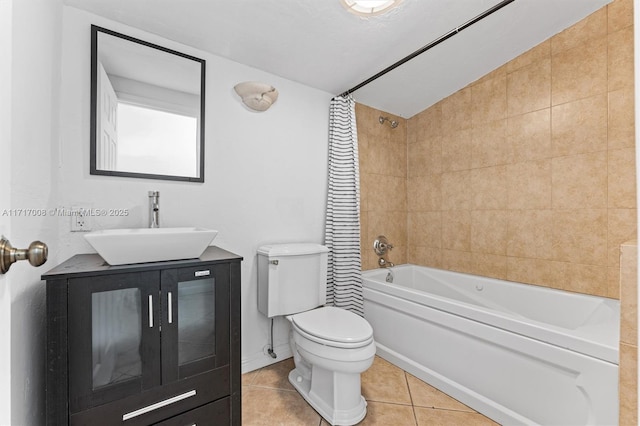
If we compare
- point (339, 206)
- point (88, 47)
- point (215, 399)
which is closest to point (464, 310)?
point (339, 206)

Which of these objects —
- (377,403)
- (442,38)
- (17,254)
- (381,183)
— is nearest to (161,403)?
(17,254)

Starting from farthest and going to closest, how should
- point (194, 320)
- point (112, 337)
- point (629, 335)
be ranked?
point (194, 320) → point (112, 337) → point (629, 335)

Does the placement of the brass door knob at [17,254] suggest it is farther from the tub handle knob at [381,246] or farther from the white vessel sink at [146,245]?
the tub handle knob at [381,246]

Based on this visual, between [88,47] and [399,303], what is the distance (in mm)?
2462

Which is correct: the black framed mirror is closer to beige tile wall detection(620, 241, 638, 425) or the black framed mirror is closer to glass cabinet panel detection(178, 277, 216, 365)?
glass cabinet panel detection(178, 277, 216, 365)

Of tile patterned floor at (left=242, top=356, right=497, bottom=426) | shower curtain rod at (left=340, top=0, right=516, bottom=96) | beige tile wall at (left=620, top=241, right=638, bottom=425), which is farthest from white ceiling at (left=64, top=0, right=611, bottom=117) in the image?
tile patterned floor at (left=242, top=356, right=497, bottom=426)

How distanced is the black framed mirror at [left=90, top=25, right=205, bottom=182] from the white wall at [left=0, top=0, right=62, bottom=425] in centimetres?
20

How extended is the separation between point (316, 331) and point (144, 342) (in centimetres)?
84

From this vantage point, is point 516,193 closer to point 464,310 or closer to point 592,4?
point 464,310

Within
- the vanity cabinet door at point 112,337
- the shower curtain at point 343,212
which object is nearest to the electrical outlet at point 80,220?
the vanity cabinet door at point 112,337

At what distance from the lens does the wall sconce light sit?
77.0 inches

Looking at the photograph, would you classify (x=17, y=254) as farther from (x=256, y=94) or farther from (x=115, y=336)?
(x=256, y=94)

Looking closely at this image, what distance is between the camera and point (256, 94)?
199 cm

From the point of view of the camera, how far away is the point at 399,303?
2168 mm
